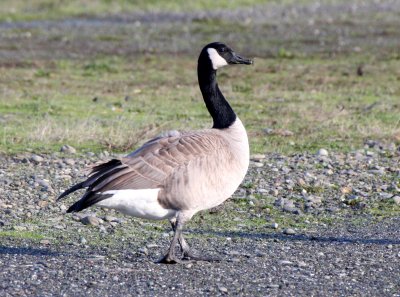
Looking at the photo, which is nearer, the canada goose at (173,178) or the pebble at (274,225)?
the canada goose at (173,178)

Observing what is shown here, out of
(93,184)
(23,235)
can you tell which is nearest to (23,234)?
(23,235)

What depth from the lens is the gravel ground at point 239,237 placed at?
7.28 m

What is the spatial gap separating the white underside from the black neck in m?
1.17

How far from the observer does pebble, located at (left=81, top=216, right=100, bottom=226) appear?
9.34 metres

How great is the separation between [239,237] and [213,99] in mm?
1396

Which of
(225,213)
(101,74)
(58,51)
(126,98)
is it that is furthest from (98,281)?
(58,51)

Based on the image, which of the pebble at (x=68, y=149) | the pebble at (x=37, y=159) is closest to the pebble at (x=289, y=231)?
the pebble at (x=37, y=159)

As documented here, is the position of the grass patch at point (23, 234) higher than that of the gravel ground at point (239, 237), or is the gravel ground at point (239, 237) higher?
the gravel ground at point (239, 237)

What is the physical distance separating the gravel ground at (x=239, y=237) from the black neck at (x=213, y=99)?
117cm

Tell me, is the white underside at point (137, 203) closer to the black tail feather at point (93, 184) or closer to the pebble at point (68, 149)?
the black tail feather at point (93, 184)

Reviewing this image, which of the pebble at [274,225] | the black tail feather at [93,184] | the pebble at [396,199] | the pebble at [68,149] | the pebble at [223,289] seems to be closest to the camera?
the pebble at [223,289]

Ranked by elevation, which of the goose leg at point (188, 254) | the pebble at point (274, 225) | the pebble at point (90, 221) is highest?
the goose leg at point (188, 254)

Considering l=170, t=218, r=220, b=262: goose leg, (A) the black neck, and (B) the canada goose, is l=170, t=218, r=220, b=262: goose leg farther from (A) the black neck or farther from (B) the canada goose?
(A) the black neck

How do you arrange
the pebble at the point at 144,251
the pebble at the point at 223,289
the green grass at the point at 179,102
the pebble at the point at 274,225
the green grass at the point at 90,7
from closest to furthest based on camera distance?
the pebble at the point at 223,289, the pebble at the point at 144,251, the pebble at the point at 274,225, the green grass at the point at 179,102, the green grass at the point at 90,7
